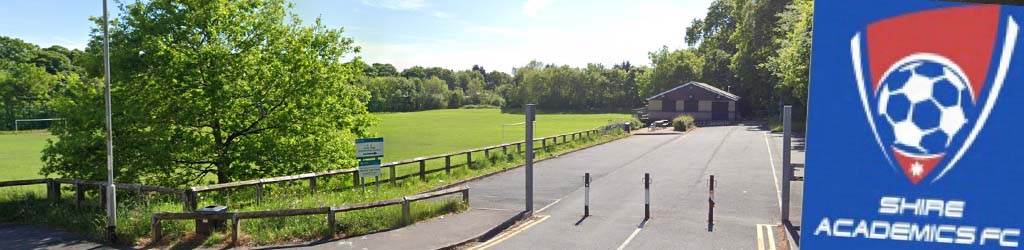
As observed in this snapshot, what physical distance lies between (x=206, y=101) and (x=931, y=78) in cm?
1592

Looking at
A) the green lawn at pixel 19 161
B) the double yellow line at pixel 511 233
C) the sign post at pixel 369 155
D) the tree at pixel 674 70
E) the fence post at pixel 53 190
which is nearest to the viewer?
the double yellow line at pixel 511 233

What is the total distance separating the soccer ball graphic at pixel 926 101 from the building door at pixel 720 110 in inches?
2439

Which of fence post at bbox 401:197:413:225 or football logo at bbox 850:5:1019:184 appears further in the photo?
fence post at bbox 401:197:413:225

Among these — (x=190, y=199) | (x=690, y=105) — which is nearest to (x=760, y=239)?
(x=190, y=199)

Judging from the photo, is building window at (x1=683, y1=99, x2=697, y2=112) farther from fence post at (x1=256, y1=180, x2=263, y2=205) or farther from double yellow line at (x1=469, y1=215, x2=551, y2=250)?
fence post at (x1=256, y1=180, x2=263, y2=205)

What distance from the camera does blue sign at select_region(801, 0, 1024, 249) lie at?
2.28 m

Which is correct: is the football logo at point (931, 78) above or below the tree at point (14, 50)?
below

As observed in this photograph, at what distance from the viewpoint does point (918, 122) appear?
91.7 inches

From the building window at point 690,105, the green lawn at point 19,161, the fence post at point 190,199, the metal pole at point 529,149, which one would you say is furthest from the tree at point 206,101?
the building window at point 690,105

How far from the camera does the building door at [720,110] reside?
61.2 metres

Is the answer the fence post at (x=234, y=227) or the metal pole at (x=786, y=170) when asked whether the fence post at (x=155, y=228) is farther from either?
the metal pole at (x=786, y=170)

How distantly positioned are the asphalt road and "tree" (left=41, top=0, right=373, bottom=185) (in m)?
5.42

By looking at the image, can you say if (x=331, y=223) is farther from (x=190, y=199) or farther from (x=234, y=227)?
(x=190, y=199)

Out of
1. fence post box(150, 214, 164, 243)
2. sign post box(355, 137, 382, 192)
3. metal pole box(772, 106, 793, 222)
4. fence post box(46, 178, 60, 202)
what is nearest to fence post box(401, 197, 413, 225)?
sign post box(355, 137, 382, 192)
